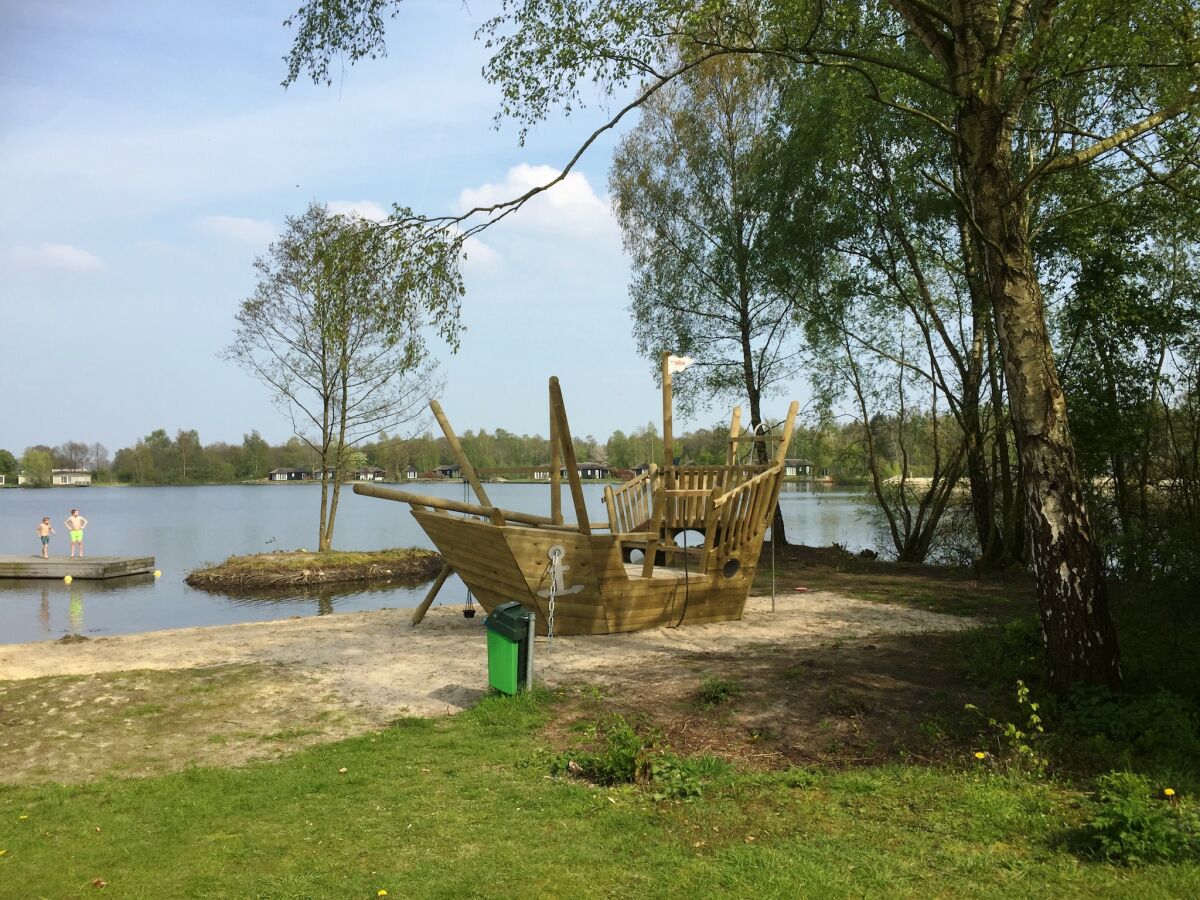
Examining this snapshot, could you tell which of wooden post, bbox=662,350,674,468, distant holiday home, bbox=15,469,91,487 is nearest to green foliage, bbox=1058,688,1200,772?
wooden post, bbox=662,350,674,468

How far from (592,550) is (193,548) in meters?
28.5

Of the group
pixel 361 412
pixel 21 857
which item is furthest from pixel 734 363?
pixel 21 857

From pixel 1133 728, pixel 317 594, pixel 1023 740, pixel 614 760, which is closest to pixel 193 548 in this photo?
pixel 317 594

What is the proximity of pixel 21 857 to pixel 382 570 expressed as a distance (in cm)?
2166

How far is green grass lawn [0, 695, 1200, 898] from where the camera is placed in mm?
3830

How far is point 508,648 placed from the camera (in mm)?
7191

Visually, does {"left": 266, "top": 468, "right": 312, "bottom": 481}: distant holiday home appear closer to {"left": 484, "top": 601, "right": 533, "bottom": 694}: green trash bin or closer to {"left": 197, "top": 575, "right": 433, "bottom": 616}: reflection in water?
{"left": 197, "top": 575, "right": 433, "bottom": 616}: reflection in water

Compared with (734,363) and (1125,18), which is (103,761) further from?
(734,363)

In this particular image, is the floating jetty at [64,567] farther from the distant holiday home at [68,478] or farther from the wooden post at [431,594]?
the distant holiday home at [68,478]

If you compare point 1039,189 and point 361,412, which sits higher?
point 1039,189

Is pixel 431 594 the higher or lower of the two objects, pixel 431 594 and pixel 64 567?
the higher

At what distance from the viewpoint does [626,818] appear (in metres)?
4.59

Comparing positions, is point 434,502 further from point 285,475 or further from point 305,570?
point 285,475

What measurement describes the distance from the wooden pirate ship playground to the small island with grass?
14.4 meters
